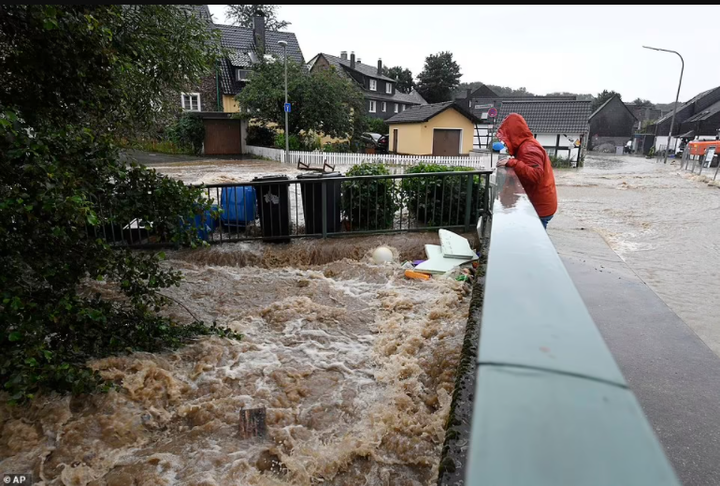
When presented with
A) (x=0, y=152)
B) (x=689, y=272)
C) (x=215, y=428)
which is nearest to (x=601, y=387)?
(x=215, y=428)

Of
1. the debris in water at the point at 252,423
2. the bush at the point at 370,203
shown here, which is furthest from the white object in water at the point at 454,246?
the debris in water at the point at 252,423

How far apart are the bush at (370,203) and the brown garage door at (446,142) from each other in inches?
1044

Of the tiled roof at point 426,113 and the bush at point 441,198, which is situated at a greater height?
the tiled roof at point 426,113

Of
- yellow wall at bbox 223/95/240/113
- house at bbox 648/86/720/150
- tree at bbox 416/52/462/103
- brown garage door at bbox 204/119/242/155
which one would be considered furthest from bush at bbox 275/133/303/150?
tree at bbox 416/52/462/103

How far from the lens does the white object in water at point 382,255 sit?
7.36 metres

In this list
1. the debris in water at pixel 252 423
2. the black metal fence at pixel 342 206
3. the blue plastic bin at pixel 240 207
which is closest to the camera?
the debris in water at pixel 252 423

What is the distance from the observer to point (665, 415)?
2.96 metres

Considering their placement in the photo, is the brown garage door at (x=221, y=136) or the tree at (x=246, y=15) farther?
the tree at (x=246, y=15)

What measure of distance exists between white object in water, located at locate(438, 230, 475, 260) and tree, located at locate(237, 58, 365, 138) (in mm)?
22469

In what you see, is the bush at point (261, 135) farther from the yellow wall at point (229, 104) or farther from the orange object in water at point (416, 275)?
the orange object in water at point (416, 275)

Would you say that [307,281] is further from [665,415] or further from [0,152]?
[665,415]

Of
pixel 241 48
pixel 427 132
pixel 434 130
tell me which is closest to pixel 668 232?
pixel 427 132

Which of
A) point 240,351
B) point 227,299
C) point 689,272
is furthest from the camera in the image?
point 689,272

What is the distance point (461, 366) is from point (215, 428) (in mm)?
1929
